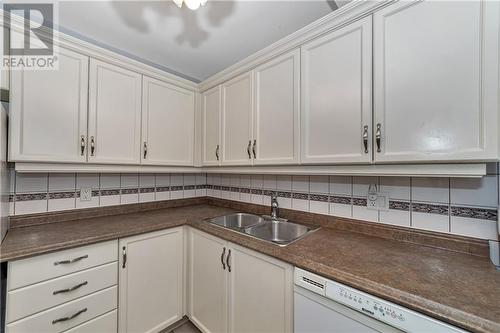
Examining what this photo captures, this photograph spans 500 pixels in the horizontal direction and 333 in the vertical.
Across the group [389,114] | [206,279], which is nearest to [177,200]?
[206,279]

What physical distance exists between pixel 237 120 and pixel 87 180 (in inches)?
52.2

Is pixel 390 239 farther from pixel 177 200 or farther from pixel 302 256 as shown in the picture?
pixel 177 200

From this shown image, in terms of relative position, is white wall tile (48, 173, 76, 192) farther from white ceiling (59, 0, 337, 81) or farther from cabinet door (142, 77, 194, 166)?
white ceiling (59, 0, 337, 81)

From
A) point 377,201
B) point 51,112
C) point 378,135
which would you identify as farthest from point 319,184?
point 51,112

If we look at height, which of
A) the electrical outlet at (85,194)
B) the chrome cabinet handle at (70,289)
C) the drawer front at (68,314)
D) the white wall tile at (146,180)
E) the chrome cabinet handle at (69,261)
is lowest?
the drawer front at (68,314)

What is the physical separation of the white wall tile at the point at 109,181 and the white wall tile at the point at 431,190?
223 centimetres

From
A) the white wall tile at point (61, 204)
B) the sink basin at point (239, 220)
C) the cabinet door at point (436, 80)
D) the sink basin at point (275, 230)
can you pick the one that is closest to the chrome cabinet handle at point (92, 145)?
the white wall tile at point (61, 204)

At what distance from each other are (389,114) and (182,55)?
1.77 meters

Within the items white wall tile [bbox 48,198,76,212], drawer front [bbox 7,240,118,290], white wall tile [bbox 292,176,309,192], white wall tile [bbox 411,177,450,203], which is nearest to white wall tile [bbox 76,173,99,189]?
white wall tile [bbox 48,198,76,212]

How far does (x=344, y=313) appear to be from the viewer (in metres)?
0.84

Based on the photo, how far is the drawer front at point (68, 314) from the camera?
1062mm

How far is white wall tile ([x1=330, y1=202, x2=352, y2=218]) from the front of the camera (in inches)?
56.1

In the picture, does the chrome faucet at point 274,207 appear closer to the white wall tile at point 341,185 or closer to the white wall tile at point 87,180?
the white wall tile at point 341,185

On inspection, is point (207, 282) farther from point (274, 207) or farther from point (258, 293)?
point (274, 207)
